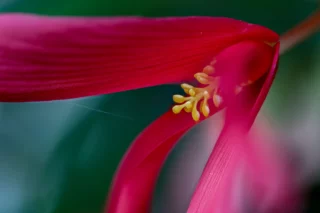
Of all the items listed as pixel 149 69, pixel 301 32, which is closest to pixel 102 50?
pixel 149 69

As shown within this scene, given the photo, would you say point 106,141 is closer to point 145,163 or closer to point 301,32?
point 145,163

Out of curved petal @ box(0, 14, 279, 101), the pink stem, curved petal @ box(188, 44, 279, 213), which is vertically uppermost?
curved petal @ box(0, 14, 279, 101)

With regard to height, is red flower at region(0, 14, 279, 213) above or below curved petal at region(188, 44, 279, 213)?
above

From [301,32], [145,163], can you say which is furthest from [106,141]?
[301,32]

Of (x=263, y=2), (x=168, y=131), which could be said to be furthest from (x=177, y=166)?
(x=263, y=2)

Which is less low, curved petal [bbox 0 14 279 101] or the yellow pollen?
curved petal [bbox 0 14 279 101]

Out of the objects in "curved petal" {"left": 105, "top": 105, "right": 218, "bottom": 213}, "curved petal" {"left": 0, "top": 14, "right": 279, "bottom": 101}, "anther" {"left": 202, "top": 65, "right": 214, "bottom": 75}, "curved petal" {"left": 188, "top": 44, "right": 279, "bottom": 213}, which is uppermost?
"curved petal" {"left": 0, "top": 14, "right": 279, "bottom": 101}
